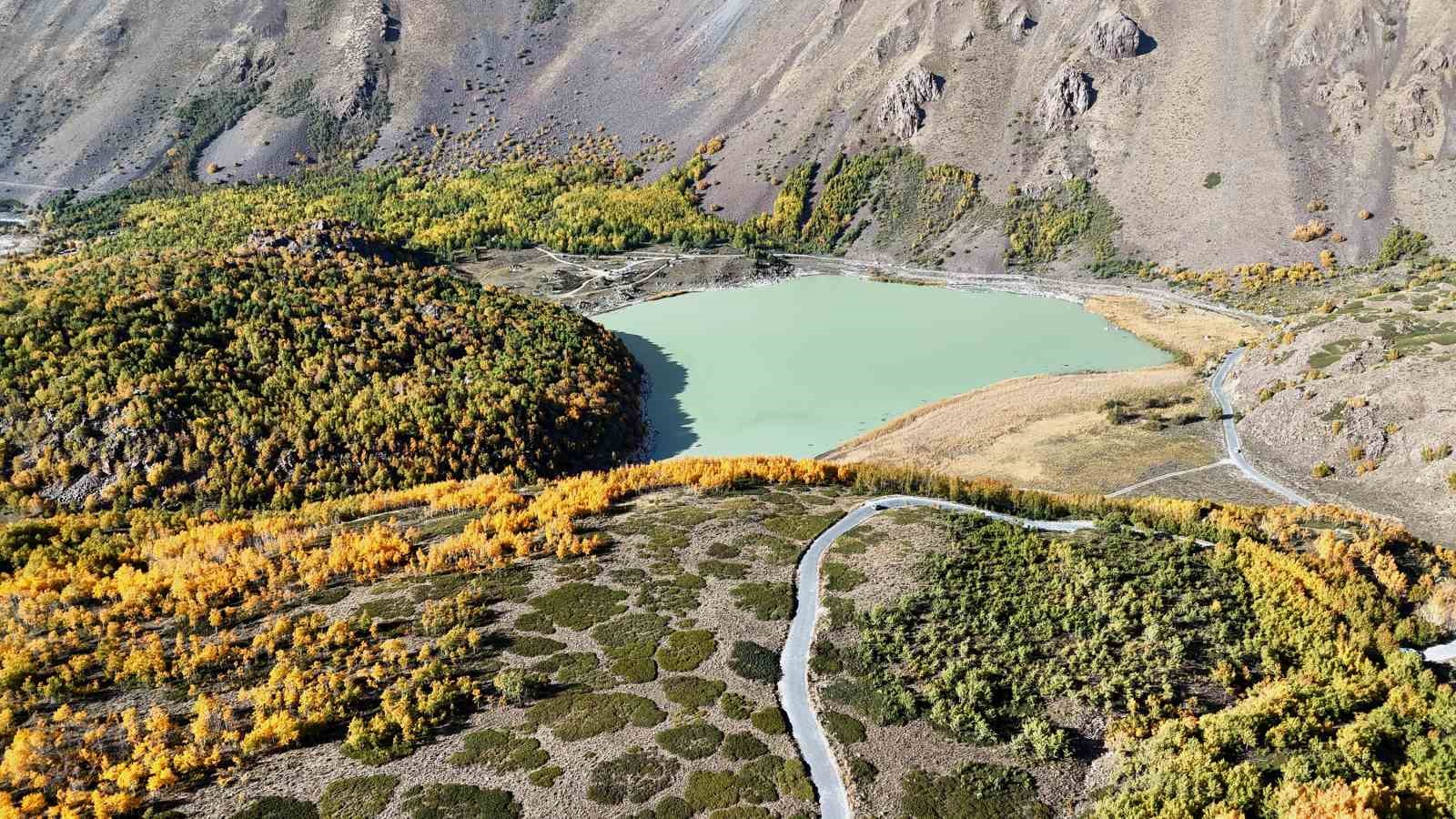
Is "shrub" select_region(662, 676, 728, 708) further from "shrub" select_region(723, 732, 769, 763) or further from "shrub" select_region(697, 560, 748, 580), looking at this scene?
"shrub" select_region(697, 560, 748, 580)

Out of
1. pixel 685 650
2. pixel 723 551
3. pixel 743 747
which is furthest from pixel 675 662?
pixel 723 551

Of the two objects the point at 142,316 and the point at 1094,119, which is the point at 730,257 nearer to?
the point at 1094,119

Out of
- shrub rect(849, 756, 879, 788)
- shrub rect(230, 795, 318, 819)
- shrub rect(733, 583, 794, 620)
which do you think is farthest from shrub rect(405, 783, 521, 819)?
shrub rect(733, 583, 794, 620)

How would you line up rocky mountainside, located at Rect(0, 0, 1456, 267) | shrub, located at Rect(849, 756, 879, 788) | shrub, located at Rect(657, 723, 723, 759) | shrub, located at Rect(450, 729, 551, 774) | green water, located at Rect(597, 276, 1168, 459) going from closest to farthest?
shrub, located at Rect(849, 756, 879, 788), shrub, located at Rect(450, 729, 551, 774), shrub, located at Rect(657, 723, 723, 759), green water, located at Rect(597, 276, 1168, 459), rocky mountainside, located at Rect(0, 0, 1456, 267)

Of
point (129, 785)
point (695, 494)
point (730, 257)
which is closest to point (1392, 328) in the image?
point (695, 494)

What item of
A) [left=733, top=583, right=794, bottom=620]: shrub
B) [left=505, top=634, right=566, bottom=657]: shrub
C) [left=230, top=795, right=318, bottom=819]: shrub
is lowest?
[left=230, top=795, right=318, bottom=819]: shrub

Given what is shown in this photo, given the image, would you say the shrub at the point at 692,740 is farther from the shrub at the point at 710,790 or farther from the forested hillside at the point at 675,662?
the shrub at the point at 710,790
